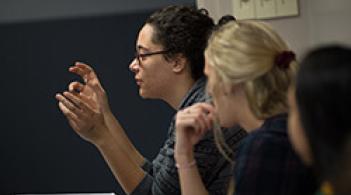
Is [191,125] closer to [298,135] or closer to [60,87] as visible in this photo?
[298,135]

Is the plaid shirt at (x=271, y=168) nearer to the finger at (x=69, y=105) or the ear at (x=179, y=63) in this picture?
the ear at (x=179, y=63)

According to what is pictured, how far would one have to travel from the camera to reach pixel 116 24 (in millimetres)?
2164

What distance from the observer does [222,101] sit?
124 centimetres

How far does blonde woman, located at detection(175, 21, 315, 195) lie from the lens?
41.1 inches

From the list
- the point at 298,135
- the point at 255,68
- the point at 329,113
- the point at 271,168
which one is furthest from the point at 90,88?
the point at 329,113

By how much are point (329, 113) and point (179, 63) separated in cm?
86

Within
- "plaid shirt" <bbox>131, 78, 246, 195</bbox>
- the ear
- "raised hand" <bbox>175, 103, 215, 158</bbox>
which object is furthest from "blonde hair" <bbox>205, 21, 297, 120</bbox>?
the ear

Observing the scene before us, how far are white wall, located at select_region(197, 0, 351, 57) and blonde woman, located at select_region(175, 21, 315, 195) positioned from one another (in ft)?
2.06

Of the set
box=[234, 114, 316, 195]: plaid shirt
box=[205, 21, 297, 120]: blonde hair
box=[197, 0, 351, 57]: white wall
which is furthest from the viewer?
box=[197, 0, 351, 57]: white wall

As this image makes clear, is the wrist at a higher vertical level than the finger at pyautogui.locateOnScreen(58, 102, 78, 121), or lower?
lower

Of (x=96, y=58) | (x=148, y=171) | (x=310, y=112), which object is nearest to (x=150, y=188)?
(x=148, y=171)

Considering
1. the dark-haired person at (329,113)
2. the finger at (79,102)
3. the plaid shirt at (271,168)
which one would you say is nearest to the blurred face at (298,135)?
the dark-haired person at (329,113)

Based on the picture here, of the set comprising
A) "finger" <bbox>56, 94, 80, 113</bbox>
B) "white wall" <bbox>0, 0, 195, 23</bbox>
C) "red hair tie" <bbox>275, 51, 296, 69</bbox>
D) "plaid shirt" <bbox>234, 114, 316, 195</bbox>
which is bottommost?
"plaid shirt" <bbox>234, 114, 316, 195</bbox>

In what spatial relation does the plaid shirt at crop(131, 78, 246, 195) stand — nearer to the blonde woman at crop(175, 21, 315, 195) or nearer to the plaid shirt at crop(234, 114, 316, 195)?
the blonde woman at crop(175, 21, 315, 195)
